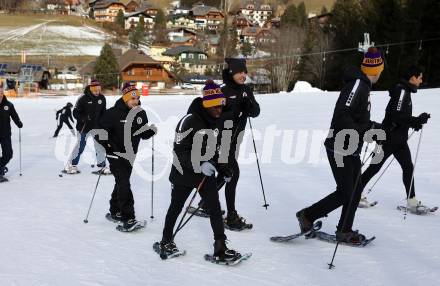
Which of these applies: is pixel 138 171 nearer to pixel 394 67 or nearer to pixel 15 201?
pixel 15 201

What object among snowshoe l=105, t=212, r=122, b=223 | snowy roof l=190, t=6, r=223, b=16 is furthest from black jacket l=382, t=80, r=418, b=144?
snowy roof l=190, t=6, r=223, b=16

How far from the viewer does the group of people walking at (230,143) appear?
471 cm

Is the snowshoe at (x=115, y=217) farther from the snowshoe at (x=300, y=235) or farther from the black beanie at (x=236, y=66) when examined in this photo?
the black beanie at (x=236, y=66)

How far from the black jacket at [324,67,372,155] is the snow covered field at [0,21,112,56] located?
276 feet

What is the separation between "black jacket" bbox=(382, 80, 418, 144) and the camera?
6.24 metres

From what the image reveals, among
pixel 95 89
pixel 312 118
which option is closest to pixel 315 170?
pixel 95 89

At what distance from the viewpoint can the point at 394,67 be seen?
43281mm

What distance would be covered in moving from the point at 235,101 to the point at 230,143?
516 mm

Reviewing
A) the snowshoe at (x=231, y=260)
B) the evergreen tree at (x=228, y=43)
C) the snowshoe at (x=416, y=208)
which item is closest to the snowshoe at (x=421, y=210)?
the snowshoe at (x=416, y=208)

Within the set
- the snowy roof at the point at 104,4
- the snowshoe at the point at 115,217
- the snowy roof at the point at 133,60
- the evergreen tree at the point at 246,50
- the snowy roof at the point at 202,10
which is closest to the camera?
the snowshoe at the point at 115,217

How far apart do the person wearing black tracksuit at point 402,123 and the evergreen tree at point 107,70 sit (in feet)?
168

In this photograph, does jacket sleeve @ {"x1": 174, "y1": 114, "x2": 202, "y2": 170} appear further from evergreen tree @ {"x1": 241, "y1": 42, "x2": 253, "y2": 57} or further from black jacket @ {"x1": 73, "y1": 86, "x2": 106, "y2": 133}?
evergreen tree @ {"x1": 241, "y1": 42, "x2": 253, "y2": 57}

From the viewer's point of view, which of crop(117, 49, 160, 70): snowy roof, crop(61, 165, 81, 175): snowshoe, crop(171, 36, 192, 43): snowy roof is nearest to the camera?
crop(61, 165, 81, 175): snowshoe

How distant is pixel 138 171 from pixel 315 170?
12.6ft
